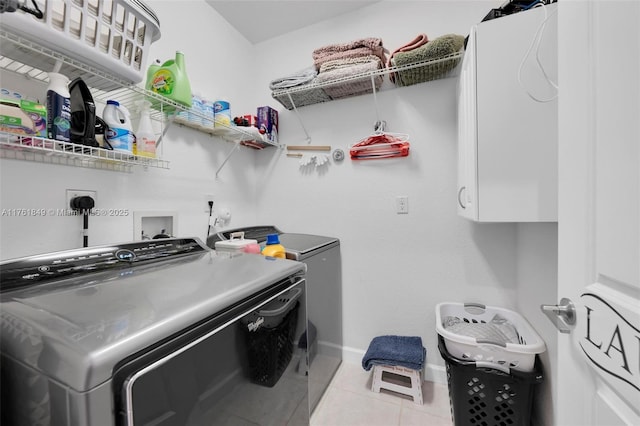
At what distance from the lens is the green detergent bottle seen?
125 cm

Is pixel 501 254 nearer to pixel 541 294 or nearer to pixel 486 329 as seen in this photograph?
pixel 541 294

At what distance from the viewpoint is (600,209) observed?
482 mm

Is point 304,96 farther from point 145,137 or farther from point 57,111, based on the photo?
point 57,111

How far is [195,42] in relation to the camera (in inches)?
69.3

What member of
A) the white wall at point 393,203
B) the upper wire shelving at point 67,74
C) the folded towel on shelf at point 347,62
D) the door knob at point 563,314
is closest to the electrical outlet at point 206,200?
the upper wire shelving at point 67,74

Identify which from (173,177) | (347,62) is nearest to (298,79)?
(347,62)

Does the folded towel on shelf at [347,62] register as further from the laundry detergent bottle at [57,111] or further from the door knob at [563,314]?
the door knob at [563,314]

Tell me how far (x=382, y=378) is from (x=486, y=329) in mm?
816

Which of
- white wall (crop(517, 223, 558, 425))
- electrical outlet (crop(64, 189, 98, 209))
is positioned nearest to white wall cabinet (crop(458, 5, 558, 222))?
white wall (crop(517, 223, 558, 425))

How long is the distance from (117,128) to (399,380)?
2239mm

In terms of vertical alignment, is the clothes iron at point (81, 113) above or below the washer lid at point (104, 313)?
above

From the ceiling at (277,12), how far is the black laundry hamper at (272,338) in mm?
2176

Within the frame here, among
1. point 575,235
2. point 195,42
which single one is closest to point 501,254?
point 575,235

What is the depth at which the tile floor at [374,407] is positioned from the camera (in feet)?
4.86
